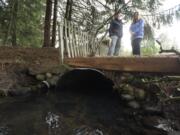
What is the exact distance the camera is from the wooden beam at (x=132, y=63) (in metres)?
2.99

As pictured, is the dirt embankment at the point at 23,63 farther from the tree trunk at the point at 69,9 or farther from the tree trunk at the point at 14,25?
the tree trunk at the point at 14,25

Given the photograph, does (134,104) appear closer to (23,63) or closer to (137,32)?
(137,32)

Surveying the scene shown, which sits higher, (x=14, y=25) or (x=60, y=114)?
(x=14, y=25)

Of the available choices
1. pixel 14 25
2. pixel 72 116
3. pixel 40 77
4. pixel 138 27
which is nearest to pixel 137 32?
pixel 138 27

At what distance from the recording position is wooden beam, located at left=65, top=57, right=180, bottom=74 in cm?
299

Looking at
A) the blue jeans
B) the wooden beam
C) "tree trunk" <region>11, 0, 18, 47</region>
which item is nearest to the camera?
the wooden beam

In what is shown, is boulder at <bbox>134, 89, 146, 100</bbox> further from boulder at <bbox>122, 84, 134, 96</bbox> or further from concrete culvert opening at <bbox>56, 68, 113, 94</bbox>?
concrete culvert opening at <bbox>56, 68, 113, 94</bbox>

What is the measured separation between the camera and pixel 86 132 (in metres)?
5.21

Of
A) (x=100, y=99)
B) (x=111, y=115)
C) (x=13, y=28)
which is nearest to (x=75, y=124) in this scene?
(x=111, y=115)

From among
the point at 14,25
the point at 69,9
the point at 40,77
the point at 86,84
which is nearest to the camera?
the point at 86,84

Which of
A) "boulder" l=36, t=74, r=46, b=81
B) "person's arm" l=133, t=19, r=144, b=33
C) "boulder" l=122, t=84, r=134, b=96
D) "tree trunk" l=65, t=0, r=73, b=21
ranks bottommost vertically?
"boulder" l=122, t=84, r=134, b=96

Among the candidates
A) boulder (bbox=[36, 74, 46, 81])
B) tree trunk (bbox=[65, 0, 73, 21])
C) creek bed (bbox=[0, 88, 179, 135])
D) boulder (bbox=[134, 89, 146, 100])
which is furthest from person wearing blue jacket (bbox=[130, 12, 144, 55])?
tree trunk (bbox=[65, 0, 73, 21])

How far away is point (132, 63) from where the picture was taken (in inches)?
135

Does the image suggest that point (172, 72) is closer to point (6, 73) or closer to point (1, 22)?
point (6, 73)
